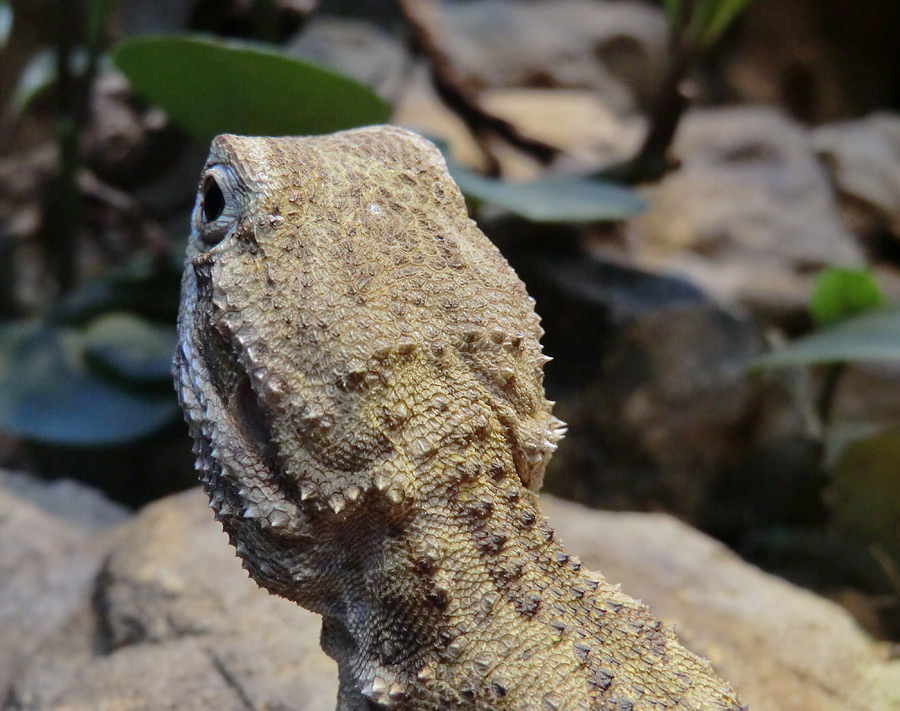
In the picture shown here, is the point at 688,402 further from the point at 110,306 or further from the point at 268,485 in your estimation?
the point at 268,485

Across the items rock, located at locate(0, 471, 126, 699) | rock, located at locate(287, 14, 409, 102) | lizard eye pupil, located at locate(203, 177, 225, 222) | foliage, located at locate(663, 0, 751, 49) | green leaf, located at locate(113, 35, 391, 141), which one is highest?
lizard eye pupil, located at locate(203, 177, 225, 222)

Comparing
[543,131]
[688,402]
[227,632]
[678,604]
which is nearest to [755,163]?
[543,131]

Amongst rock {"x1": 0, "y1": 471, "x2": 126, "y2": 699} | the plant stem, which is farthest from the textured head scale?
the plant stem

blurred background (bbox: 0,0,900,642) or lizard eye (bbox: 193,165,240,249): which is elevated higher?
lizard eye (bbox: 193,165,240,249)

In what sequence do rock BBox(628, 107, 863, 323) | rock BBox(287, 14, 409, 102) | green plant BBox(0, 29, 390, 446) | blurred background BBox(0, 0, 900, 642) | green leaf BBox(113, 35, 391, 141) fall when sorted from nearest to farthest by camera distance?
green leaf BBox(113, 35, 391, 141), green plant BBox(0, 29, 390, 446), blurred background BBox(0, 0, 900, 642), rock BBox(628, 107, 863, 323), rock BBox(287, 14, 409, 102)

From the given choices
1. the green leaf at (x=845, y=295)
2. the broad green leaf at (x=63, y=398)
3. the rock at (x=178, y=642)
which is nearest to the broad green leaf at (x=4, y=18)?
the broad green leaf at (x=63, y=398)

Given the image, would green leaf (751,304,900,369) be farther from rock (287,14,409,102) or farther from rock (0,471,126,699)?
rock (287,14,409,102)
